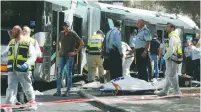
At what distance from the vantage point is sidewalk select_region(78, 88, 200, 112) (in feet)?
28.7

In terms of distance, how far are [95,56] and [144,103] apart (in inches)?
162

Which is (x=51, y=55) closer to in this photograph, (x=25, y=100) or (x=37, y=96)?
(x=37, y=96)

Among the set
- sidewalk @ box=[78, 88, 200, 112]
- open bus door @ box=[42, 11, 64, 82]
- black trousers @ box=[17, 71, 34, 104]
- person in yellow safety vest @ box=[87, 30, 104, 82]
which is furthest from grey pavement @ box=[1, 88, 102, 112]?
person in yellow safety vest @ box=[87, 30, 104, 82]

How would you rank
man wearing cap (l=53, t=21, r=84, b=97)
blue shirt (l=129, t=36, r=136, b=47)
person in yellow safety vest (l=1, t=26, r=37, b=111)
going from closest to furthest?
person in yellow safety vest (l=1, t=26, r=37, b=111) < man wearing cap (l=53, t=21, r=84, b=97) < blue shirt (l=129, t=36, r=136, b=47)

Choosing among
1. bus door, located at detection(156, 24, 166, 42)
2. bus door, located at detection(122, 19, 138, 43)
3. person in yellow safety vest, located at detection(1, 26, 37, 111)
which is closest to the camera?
person in yellow safety vest, located at detection(1, 26, 37, 111)

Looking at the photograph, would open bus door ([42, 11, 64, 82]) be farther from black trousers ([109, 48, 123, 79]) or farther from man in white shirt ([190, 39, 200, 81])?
man in white shirt ([190, 39, 200, 81])

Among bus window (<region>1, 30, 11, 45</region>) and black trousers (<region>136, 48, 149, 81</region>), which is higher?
bus window (<region>1, 30, 11, 45</region>)

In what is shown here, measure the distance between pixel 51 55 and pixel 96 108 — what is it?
3.01m

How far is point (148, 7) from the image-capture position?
53031 millimetres

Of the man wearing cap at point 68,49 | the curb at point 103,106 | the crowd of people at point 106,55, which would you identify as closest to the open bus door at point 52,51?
the crowd of people at point 106,55

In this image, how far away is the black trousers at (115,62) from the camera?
1153 cm

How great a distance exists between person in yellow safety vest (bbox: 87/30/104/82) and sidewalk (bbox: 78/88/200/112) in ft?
6.98

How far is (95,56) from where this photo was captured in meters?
13.4

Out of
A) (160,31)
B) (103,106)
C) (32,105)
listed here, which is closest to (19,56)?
(32,105)
